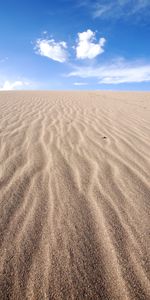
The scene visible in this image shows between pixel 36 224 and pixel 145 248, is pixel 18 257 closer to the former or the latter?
pixel 36 224

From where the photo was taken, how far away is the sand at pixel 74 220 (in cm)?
147

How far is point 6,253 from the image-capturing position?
1.66 meters

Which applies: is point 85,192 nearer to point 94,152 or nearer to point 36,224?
point 36,224

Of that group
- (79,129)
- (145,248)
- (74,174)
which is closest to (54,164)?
(74,174)

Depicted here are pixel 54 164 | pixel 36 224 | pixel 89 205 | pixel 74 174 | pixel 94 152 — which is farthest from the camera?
pixel 94 152

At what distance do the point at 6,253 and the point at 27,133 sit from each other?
3.19 meters

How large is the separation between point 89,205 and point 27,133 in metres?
2.78

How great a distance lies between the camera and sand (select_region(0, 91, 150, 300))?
1.47 m

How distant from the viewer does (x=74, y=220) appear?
79.9 inches

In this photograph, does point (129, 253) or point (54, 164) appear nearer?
point (129, 253)

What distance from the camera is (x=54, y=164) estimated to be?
3.13 meters

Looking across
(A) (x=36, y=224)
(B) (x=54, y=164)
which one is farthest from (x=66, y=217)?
(B) (x=54, y=164)

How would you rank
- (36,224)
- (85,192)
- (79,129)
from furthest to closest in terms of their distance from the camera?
(79,129)
(85,192)
(36,224)

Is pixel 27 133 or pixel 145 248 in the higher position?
pixel 27 133
